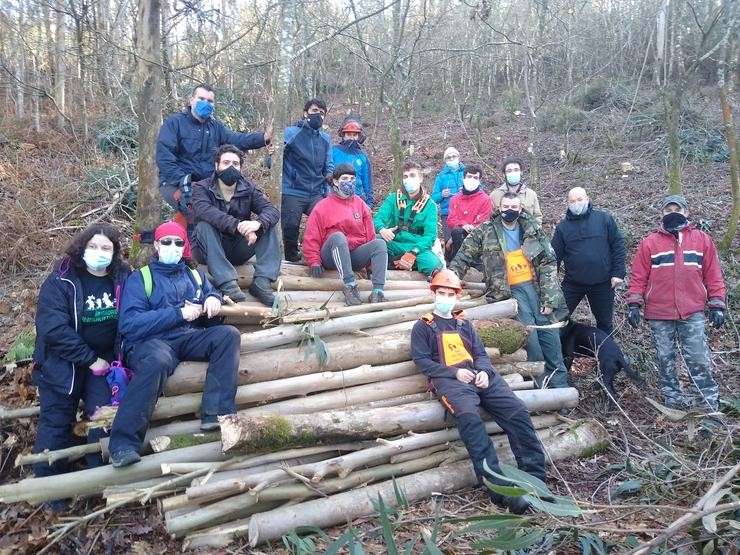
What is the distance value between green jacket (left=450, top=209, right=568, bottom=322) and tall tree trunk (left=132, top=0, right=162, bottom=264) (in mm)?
3736

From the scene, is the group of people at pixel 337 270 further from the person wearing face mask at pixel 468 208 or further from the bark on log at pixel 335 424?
the bark on log at pixel 335 424

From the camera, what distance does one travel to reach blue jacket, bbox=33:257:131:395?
4.46 metres

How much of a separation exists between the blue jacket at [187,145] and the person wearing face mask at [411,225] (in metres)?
2.22

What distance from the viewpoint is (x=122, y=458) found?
417 cm

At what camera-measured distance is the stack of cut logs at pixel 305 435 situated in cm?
420

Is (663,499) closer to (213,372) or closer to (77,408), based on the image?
(213,372)

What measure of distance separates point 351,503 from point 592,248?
437 cm

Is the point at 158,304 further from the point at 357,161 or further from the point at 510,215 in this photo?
the point at 510,215

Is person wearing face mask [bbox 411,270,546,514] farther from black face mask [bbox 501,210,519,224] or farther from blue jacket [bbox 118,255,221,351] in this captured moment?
blue jacket [bbox 118,255,221,351]

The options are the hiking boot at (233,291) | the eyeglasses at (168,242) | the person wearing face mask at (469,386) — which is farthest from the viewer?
the hiking boot at (233,291)

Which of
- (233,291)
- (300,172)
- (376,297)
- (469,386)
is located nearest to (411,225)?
(376,297)

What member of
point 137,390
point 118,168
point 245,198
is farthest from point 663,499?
point 118,168

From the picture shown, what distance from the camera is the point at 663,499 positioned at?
4.37 meters

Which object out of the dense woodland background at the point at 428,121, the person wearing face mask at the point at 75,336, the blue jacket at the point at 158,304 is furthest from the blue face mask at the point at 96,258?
the dense woodland background at the point at 428,121
